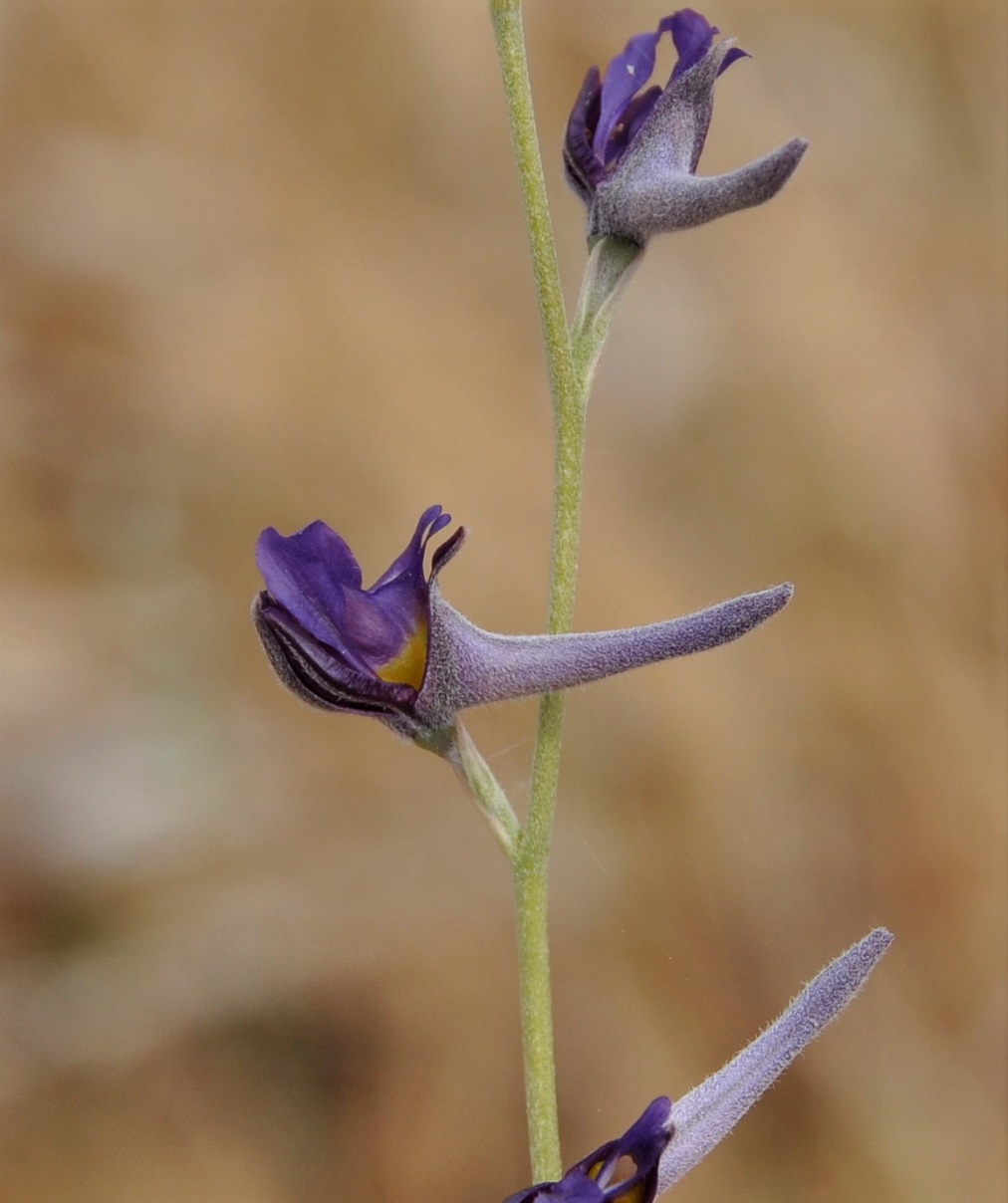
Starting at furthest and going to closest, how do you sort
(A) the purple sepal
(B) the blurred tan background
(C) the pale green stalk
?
(B) the blurred tan background < (C) the pale green stalk < (A) the purple sepal

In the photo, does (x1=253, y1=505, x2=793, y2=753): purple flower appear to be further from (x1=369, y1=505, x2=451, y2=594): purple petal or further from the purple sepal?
the purple sepal

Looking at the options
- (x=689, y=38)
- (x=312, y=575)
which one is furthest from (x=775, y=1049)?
(x=689, y=38)

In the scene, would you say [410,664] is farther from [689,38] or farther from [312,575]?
[689,38]

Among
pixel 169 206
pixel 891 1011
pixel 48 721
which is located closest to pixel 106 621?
pixel 48 721

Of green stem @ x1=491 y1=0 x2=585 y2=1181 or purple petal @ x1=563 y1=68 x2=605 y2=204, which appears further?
purple petal @ x1=563 y1=68 x2=605 y2=204

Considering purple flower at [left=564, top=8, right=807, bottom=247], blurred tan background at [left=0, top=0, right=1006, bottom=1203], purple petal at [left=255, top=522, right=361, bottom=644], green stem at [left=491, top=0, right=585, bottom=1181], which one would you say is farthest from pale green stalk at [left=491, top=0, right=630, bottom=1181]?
blurred tan background at [left=0, top=0, right=1006, bottom=1203]

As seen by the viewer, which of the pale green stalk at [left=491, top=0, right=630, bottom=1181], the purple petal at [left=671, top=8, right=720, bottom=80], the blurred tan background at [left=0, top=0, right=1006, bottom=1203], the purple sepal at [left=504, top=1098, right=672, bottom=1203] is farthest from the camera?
the blurred tan background at [left=0, top=0, right=1006, bottom=1203]

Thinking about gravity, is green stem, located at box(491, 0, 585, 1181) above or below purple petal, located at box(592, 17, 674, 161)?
below
